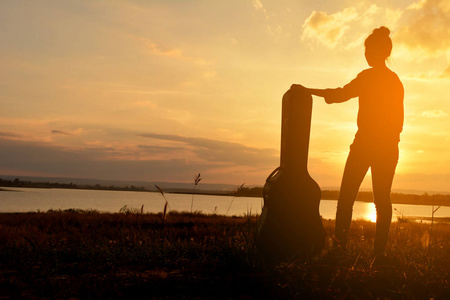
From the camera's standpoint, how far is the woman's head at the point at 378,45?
217 inches

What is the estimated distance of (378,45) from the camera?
5.57 m

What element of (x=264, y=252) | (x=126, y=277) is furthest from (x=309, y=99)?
(x=126, y=277)

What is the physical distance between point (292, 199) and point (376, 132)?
138cm

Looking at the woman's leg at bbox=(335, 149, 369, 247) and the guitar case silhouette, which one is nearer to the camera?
the guitar case silhouette

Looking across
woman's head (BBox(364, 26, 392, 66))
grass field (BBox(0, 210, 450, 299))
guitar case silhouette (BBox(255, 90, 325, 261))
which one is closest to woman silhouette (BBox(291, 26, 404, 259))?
woman's head (BBox(364, 26, 392, 66))

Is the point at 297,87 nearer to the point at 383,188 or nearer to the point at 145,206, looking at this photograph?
the point at 383,188

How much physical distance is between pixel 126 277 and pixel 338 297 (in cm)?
202

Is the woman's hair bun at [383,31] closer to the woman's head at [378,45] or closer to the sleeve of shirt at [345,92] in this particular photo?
the woman's head at [378,45]

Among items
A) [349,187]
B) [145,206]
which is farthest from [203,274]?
[145,206]

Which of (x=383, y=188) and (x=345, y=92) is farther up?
(x=345, y=92)

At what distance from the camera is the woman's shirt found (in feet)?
17.6

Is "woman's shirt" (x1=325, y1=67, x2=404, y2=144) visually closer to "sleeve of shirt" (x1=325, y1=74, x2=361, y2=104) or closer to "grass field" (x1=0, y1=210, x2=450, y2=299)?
"sleeve of shirt" (x1=325, y1=74, x2=361, y2=104)

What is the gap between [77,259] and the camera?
5367 mm

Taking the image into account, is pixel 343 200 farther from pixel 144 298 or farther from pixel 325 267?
pixel 144 298
